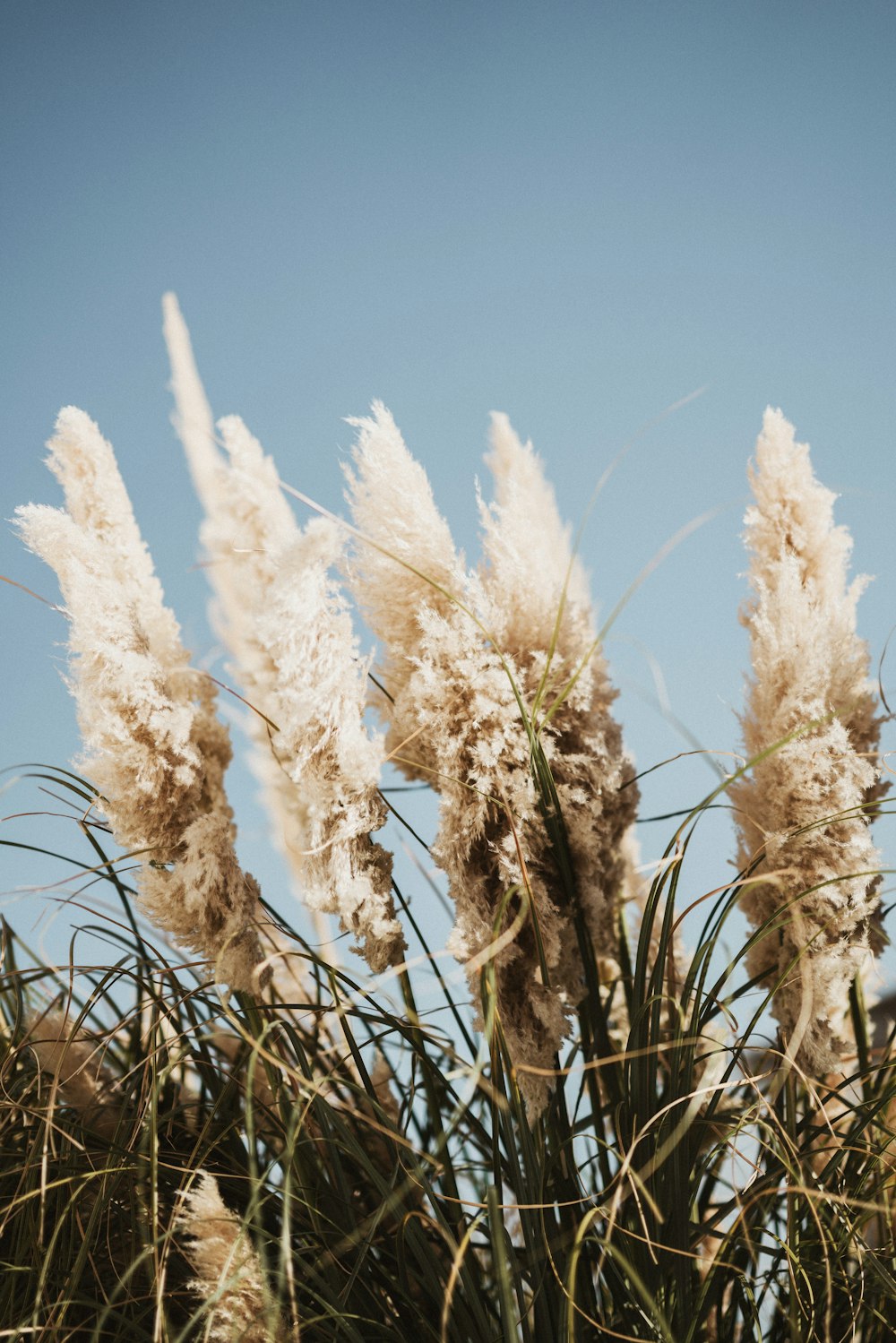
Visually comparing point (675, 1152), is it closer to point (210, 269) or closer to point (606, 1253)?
point (606, 1253)

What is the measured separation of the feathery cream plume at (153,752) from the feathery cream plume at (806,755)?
23.3 inches

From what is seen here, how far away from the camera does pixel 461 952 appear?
0.87 metres

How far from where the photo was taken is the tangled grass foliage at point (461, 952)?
2.80 feet

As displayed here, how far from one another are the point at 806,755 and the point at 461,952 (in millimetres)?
448

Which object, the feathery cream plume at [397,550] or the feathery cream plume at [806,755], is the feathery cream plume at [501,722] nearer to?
the feathery cream plume at [397,550]

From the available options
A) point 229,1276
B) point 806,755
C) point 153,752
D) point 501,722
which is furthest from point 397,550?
point 229,1276

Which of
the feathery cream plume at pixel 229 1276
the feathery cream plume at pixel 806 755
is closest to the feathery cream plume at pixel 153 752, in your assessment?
the feathery cream plume at pixel 229 1276

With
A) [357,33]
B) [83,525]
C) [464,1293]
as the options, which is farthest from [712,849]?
[357,33]

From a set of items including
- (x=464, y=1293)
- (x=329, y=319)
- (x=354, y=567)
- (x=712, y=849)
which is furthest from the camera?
(x=329, y=319)

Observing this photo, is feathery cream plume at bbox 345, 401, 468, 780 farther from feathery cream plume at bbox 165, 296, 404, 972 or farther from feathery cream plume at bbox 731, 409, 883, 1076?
feathery cream plume at bbox 731, 409, 883, 1076

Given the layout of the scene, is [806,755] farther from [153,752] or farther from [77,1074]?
[77,1074]

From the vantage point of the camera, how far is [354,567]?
38.7 inches

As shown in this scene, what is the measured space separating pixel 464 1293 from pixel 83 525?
39.3 inches

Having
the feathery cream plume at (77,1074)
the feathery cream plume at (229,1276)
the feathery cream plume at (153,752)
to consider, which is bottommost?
the feathery cream plume at (229,1276)
